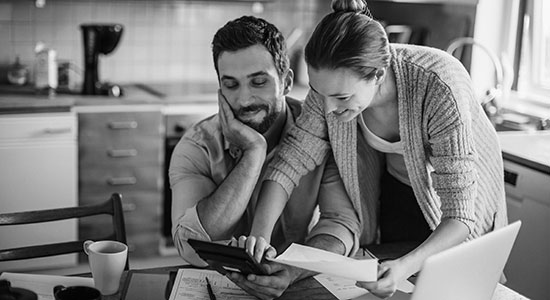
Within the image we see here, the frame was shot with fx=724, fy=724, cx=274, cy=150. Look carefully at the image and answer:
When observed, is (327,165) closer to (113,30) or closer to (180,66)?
(113,30)

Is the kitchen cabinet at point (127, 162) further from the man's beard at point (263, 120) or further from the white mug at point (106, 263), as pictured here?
the white mug at point (106, 263)

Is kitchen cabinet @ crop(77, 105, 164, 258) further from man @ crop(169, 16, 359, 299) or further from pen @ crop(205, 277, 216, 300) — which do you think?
pen @ crop(205, 277, 216, 300)

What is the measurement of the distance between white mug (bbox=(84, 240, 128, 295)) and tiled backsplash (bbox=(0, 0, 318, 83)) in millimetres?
2583

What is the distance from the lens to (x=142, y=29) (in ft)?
13.6

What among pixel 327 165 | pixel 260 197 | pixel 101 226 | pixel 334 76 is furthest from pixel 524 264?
pixel 101 226

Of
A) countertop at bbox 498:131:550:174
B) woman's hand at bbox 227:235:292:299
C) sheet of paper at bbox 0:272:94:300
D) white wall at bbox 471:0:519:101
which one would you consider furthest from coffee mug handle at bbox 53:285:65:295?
white wall at bbox 471:0:519:101

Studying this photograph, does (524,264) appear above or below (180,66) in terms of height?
below

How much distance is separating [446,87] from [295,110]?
52 centimetres

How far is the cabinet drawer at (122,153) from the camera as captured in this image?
11.7ft

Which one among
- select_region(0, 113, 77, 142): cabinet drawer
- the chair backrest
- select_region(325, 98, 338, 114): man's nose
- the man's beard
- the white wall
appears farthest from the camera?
the white wall

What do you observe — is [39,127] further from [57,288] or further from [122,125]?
[57,288]

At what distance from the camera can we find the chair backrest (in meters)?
1.87

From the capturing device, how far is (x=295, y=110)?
2148 millimetres

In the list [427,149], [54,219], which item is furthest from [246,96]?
[54,219]
